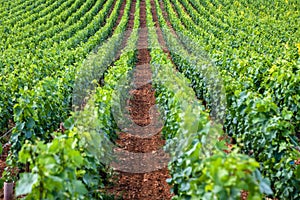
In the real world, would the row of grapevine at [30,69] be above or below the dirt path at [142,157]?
above

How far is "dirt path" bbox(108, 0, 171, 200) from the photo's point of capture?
8.00 m

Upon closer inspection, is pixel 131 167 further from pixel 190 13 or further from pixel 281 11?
pixel 190 13

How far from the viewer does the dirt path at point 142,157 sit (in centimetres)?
800

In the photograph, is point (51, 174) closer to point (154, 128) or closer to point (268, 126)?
point (268, 126)

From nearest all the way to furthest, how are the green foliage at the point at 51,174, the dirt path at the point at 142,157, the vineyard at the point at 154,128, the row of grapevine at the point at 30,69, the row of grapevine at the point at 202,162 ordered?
the row of grapevine at the point at 202,162
the green foliage at the point at 51,174
the vineyard at the point at 154,128
the dirt path at the point at 142,157
the row of grapevine at the point at 30,69

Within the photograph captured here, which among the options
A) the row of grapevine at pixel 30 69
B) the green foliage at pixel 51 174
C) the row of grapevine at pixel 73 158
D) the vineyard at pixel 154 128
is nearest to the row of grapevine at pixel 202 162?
the vineyard at pixel 154 128

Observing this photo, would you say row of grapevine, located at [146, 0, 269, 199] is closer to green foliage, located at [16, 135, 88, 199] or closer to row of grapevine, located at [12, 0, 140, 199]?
row of grapevine, located at [12, 0, 140, 199]

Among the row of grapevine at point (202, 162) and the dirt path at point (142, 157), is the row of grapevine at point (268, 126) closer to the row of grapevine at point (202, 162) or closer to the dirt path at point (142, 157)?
the row of grapevine at point (202, 162)

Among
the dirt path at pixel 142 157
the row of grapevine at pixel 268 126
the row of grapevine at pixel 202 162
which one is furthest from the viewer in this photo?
the dirt path at pixel 142 157

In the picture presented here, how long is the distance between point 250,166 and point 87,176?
244 centimetres

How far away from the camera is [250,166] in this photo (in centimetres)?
405

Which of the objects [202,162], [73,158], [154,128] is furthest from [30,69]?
[202,162]

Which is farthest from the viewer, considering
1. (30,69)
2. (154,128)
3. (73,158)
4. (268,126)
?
(30,69)

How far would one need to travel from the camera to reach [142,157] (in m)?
9.59
